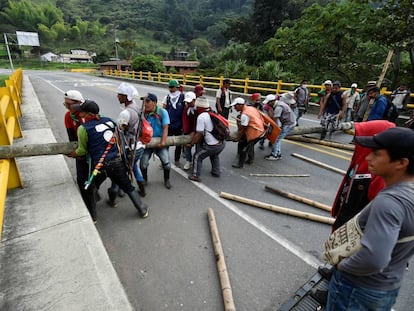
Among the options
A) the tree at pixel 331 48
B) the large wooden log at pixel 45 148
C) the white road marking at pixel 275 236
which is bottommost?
the white road marking at pixel 275 236

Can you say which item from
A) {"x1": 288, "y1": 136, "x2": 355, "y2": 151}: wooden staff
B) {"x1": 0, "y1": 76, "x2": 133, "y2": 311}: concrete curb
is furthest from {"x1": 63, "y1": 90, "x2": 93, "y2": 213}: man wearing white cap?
{"x1": 288, "y1": 136, "x2": 355, "y2": 151}: wooden staff

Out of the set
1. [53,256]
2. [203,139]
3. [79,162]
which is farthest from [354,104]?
[53,256]

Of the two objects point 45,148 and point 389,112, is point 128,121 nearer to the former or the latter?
point 45,148

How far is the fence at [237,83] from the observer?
1230 centimetres

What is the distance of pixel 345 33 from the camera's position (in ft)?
42.9

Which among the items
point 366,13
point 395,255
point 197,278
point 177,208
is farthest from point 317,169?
point 366,13

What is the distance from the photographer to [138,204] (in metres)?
3.51

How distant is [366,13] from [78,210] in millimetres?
13756

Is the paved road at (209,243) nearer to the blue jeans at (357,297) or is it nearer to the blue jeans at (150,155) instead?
the blue jeans at (150,155)

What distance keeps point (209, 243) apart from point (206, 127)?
2221 mm

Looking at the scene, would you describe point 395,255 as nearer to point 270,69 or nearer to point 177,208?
point 177,208

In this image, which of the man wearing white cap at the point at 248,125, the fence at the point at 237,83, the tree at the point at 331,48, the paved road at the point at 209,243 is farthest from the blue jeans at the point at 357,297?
the tree at the point at 331,48

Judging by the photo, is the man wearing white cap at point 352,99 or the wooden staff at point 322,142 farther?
the man wearing white cap at point 352,99

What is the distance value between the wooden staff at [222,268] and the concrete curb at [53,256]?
84 cm
